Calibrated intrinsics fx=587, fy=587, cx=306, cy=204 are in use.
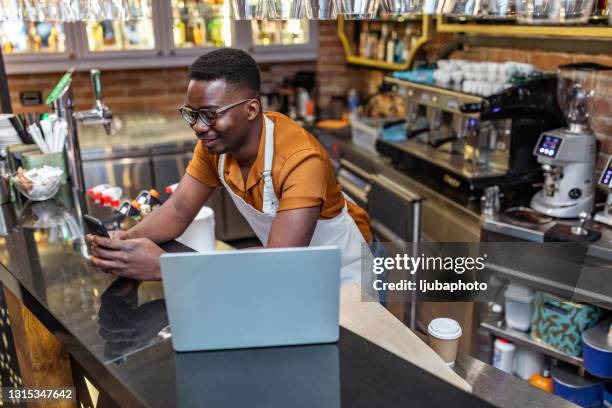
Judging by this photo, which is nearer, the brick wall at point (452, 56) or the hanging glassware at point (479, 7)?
the hanging glassware at point (479, 7)

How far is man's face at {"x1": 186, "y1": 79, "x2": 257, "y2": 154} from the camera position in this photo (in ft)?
4.80

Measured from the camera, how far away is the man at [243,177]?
1.47 metres

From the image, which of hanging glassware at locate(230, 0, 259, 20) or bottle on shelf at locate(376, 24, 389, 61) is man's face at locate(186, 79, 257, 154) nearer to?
hanging glassware at locate(230, 0, 259, 20)

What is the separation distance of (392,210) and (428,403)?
7.30 feet

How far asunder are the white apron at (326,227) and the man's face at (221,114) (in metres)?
0.12

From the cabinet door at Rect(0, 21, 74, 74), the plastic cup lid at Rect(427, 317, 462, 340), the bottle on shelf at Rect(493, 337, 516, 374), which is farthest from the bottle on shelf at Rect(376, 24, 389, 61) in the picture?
the plastic cup lid at Rect(427, 317, 462, 340)

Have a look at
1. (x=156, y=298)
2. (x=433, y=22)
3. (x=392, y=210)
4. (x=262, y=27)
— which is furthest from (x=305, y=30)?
(x=156, y=298)

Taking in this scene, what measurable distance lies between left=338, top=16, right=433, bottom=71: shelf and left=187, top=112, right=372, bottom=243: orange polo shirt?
179 cm

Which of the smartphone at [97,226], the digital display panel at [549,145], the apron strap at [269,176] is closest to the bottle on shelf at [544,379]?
the digital display panel at [549,145]

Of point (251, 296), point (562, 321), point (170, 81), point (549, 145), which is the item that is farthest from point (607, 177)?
point (170, 81)

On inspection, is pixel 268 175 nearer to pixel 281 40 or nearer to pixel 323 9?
pixel 323 9

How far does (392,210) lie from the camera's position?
3.16m

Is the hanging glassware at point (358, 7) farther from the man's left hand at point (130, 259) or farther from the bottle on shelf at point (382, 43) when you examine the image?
the bottle on shelf at point (382, 43)

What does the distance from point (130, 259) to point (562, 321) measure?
165 cm
